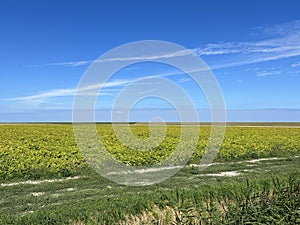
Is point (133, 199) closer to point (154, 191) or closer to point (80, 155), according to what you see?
point (154, 191)

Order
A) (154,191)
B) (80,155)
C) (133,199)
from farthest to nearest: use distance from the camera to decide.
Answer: (80,155) < (154,191) < (133,199)

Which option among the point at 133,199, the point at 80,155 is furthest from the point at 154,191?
the point at 80,155

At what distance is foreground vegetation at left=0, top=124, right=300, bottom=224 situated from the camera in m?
6.89

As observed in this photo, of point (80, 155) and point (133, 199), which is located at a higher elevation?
point (80, 155)

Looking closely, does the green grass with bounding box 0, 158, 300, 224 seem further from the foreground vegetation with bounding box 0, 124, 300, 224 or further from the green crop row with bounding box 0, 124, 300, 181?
the green crop row with bounding box 0, 124, 300, 181

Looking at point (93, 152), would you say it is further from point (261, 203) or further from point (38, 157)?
point (261, 203)

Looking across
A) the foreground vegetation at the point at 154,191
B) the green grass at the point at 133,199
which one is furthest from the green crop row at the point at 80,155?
the green grass at the point at 133,199

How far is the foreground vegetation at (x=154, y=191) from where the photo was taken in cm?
689

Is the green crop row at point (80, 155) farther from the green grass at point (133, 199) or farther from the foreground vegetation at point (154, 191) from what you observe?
the green grass at point (133, 199)

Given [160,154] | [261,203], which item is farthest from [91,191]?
[160,154]

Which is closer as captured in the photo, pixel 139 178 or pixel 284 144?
pixel 139 178

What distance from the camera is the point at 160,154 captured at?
21.0 metres

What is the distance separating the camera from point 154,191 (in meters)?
12.1

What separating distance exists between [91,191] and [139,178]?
11.7ft
